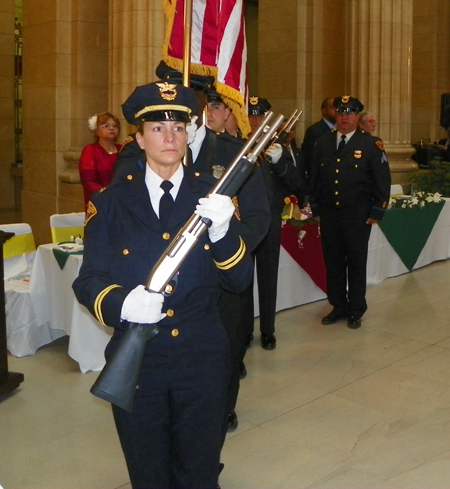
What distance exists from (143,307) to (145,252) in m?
0.28

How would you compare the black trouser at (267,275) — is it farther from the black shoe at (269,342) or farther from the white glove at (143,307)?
the white glove at (143,307)

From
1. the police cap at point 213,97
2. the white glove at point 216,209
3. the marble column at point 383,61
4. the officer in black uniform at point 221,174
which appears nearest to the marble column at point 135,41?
the marble column at point 383,61

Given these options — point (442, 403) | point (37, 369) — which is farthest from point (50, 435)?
point (442, 403)

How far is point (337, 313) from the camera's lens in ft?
21.7

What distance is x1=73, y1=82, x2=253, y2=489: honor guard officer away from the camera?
254 cm

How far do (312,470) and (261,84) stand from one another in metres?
9.03

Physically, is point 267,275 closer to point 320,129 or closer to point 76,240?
point 76,240

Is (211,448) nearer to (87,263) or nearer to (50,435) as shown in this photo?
(87,263)

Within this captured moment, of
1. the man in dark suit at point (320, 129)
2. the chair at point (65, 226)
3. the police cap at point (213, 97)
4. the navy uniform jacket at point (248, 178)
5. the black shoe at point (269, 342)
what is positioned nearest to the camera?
the navy uniform jacket at point (248, 178)

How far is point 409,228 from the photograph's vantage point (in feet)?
28.2

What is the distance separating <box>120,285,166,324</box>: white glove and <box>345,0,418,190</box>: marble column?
864 centimetres

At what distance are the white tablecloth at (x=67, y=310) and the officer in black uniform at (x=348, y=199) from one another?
7.14 ft

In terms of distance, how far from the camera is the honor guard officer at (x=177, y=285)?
8.34 feet

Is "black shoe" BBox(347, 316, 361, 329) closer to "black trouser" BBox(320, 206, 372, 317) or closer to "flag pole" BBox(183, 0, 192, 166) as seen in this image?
"black trouser" BBox(320, 206, 372, 317)
